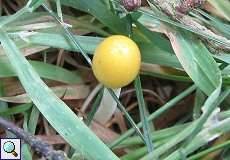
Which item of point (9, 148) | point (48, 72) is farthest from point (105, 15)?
point (9, 148)

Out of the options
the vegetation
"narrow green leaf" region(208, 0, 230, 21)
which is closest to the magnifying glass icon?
the vegetation

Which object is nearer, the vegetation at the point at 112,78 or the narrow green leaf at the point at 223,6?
the vegetation at the point at 112,78

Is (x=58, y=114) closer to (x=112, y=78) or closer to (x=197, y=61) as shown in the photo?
(x=112, y=78)

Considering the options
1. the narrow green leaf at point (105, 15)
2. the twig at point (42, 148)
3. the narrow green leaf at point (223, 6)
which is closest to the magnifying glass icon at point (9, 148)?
the twig at point (42, 148)

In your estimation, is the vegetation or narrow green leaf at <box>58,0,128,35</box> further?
narrow green leaf at <box>58,0,128,35</box>

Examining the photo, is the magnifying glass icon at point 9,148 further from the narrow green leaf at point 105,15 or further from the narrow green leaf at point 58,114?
the narrow green leaf at point 105,15

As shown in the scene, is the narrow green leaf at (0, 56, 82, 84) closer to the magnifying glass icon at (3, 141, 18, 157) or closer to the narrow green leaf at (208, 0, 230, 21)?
the magnifying glass icon at (3, 141, 18, 157)

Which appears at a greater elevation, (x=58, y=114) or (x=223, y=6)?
(x=223, y=6)

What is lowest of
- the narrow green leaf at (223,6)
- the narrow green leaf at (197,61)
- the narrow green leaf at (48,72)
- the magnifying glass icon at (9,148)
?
the magnifying glass icon at (9,148)

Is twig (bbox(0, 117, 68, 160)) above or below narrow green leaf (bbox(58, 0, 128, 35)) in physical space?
below

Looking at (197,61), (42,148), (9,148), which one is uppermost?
(197,61)
